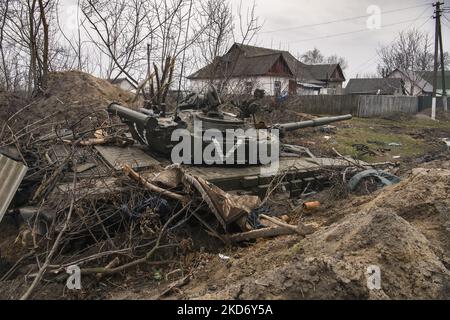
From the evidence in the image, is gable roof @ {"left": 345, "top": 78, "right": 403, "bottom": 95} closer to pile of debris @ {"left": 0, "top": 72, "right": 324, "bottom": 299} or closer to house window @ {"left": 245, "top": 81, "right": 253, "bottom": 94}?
house window @ {"left": 245, "top": 81, "right": 253, "bottom": 94}

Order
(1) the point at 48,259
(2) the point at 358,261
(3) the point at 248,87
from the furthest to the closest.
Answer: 1. (3) the point at 248,87
2. (1) the point at 48,259
3. (2) the point at 358,261

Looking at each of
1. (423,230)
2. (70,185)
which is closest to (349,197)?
(423,230)

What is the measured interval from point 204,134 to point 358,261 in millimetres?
3410

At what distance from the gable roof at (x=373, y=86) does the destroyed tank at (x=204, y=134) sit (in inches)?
1625

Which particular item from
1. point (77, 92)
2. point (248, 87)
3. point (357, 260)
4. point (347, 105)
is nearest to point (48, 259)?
point (357, 260)

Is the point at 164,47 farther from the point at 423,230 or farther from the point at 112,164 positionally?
the point at 423,230

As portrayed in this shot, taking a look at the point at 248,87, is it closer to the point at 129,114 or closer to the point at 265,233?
the point at 129,114

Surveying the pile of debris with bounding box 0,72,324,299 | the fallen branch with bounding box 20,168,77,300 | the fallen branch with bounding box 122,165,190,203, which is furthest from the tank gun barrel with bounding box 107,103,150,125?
the fallen branch with bounding box 20,168,77,300

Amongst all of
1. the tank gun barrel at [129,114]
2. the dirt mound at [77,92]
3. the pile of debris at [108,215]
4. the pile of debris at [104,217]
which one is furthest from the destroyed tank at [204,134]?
the dirt mound at [77,92]

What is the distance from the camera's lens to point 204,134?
640cm

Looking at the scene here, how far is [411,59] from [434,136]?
83.6ft

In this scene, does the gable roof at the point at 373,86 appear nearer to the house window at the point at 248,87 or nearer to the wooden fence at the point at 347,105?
the wooden fence at the point at 347,105

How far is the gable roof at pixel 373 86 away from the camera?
151ft

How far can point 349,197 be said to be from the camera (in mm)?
6762
